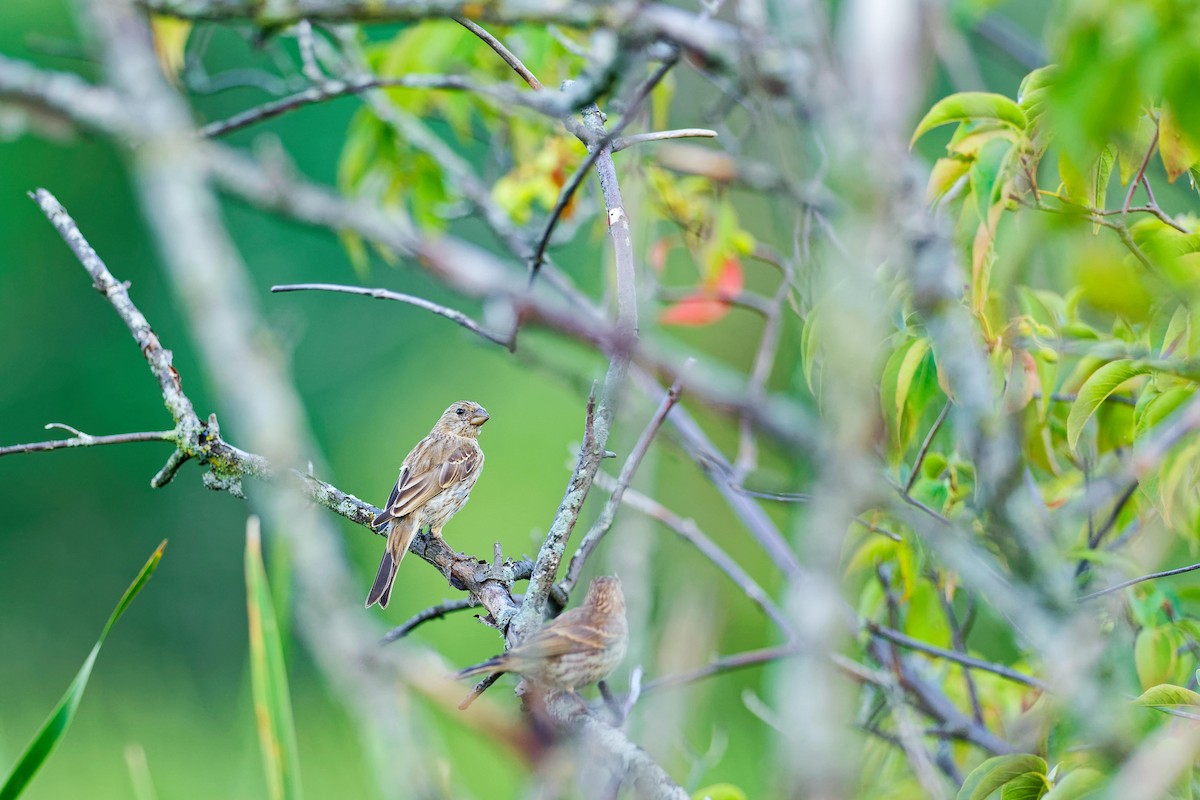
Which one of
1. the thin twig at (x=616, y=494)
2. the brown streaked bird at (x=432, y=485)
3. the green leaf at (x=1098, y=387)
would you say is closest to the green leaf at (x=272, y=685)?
the thin twig at (x=616, y=494)

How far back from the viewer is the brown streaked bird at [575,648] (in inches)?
76.4

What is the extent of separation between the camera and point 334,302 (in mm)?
13195

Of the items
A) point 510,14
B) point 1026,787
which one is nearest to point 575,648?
point 1026,787

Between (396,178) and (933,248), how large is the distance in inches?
114

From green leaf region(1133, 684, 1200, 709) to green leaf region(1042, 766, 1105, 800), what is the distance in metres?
0.21

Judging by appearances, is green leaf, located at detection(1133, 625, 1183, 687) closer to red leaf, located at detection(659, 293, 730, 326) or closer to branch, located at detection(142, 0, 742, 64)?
branch, located at detection(142, 0, 742, 64)

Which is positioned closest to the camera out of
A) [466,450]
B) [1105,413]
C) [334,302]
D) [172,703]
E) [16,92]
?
[16,92]

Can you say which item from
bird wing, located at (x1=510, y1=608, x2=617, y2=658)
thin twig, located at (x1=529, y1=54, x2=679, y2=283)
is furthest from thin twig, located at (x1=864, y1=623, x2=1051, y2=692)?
thin twig, located at (x1=529, y1=54, x2=679, y2=283)

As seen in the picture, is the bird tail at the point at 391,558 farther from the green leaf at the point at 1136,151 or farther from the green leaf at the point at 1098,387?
the green leaf at the point at 1136,151

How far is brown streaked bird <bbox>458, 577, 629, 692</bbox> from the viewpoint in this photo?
1940 millimetres

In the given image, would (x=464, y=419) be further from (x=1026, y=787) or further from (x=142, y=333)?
(x=1026, y=787)

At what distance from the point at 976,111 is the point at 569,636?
1.36 meters

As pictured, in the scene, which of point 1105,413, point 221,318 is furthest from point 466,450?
point 221,318

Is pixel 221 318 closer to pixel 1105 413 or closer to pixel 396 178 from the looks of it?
pixel 1105 413
